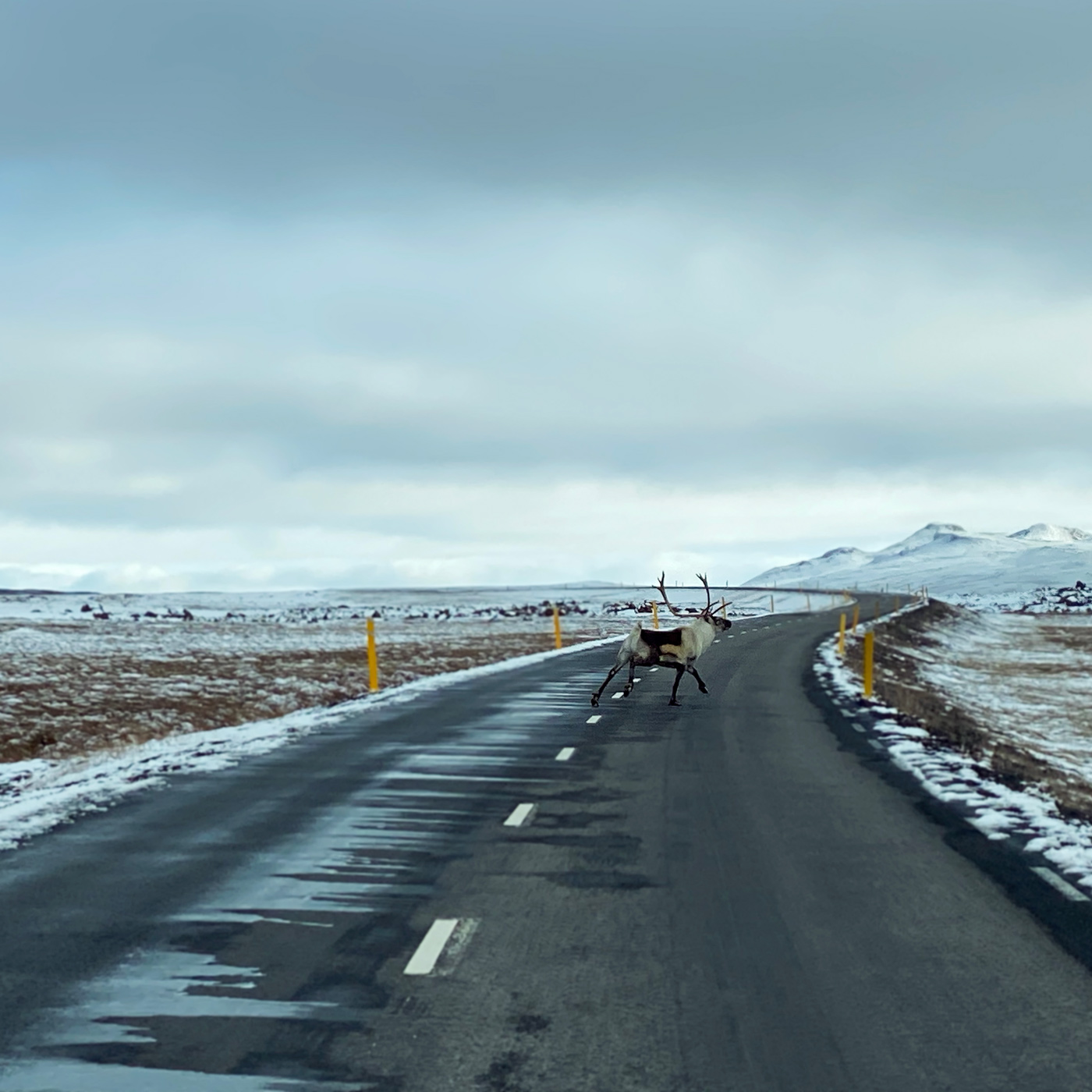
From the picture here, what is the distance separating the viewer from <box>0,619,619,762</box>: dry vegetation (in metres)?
19.4

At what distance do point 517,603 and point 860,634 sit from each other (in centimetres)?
8622

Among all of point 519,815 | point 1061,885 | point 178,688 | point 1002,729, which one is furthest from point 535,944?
point 1002,729

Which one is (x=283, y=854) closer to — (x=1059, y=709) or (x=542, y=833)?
(x=542, y=833)

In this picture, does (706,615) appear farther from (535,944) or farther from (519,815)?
(535,944)

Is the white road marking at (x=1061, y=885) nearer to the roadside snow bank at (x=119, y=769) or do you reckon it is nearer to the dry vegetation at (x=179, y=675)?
the roadside snow bank at (x=119, y=769)

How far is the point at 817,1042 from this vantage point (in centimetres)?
528

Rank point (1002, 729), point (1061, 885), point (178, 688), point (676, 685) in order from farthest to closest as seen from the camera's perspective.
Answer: point (178, 688) < point (1002, 729) < point (676, 685) < point (1061, 885)

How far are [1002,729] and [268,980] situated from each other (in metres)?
23.0

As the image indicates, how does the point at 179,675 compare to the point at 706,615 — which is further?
the point at 179,675

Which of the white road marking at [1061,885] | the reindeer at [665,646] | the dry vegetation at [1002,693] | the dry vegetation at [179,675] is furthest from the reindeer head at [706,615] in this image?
the white road marking at [1061,885]

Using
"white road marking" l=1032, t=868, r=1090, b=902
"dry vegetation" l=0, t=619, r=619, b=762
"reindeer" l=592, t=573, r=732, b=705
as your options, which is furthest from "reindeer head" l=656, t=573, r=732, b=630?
"white road marking" l=1032, t=868, r=1090, b=902

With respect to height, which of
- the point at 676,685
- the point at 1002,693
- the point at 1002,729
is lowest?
the point at 1002,693

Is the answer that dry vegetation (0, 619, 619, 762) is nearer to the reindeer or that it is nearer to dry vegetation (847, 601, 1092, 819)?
the reindeer

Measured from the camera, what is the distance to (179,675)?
29.8 meters
